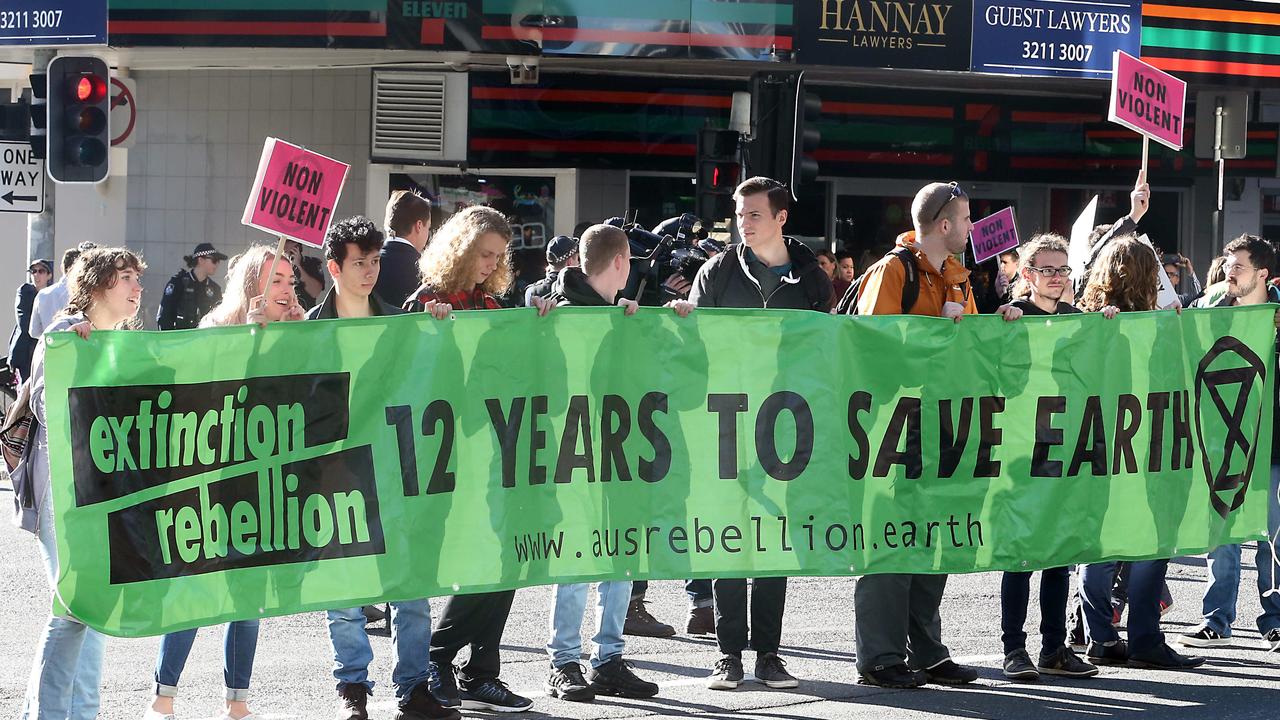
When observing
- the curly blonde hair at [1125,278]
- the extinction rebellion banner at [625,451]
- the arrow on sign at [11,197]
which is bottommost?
the extinction rebellion banner at [625,451]

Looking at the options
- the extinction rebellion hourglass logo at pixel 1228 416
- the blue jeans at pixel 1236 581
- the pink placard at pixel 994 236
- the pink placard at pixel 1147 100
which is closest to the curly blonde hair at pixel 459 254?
the extinction rebellion hourglass logo at pixel 1228 416

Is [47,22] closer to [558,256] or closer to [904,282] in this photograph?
[558,256]

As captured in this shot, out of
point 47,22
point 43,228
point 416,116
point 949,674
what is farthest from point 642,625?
point 416,116

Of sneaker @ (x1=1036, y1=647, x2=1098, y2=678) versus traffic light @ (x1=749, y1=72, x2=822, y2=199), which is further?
traffic light @ (x1=749, y1=72, x2=822, y2=199)

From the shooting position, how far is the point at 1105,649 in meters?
7.79

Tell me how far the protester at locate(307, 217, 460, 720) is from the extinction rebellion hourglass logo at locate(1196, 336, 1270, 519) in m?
3.46

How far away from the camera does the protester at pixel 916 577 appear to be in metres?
7.21

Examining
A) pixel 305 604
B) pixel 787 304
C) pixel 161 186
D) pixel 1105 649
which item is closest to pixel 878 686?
pixel 1105 649

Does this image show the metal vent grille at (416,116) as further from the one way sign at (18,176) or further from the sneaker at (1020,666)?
the sneaker at (1020,666)

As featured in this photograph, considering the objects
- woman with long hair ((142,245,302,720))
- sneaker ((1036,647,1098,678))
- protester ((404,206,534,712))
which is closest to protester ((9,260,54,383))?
woman with long hair ((142,245,302,720))

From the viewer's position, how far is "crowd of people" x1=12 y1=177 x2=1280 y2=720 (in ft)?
19.6

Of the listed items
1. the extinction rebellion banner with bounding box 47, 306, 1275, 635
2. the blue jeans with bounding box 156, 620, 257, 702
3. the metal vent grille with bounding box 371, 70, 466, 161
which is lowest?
A: the blue jeans with bounding box 156, 620, 257, 702

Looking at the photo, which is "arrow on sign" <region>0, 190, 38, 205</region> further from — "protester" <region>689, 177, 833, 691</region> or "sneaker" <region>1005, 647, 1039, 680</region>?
"sneaker" <region>1005, 647, 1039, 680</region>

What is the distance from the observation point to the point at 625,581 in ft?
22.8
